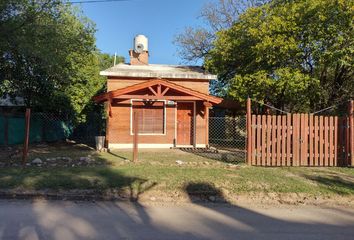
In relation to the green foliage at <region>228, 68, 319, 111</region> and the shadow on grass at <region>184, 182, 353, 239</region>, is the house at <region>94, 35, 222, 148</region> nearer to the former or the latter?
the green foliage at <region>228, 68, 319, 111</region>

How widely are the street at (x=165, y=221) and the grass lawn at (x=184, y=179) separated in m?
0.95

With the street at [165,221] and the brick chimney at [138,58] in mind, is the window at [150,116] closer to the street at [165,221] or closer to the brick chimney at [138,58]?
the brick chimney at [138,58]

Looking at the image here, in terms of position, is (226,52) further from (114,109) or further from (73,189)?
(73,189)

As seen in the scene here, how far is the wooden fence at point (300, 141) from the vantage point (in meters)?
11.9

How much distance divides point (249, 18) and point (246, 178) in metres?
11.8

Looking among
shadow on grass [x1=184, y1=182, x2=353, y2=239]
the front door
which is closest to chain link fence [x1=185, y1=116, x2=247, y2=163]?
the front door

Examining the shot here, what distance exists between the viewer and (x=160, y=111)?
63.1 ft

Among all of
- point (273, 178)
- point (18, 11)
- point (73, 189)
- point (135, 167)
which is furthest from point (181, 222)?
point (18, 11)

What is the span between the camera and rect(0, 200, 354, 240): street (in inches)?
220

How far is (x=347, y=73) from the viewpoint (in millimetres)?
18688

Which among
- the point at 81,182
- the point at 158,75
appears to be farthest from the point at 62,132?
the point at 81,182

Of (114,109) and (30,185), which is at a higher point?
(114,109)

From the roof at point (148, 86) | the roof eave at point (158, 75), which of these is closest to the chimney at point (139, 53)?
the roof eave at point (158, 75)

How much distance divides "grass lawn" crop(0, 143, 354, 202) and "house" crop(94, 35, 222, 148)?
7.57m
